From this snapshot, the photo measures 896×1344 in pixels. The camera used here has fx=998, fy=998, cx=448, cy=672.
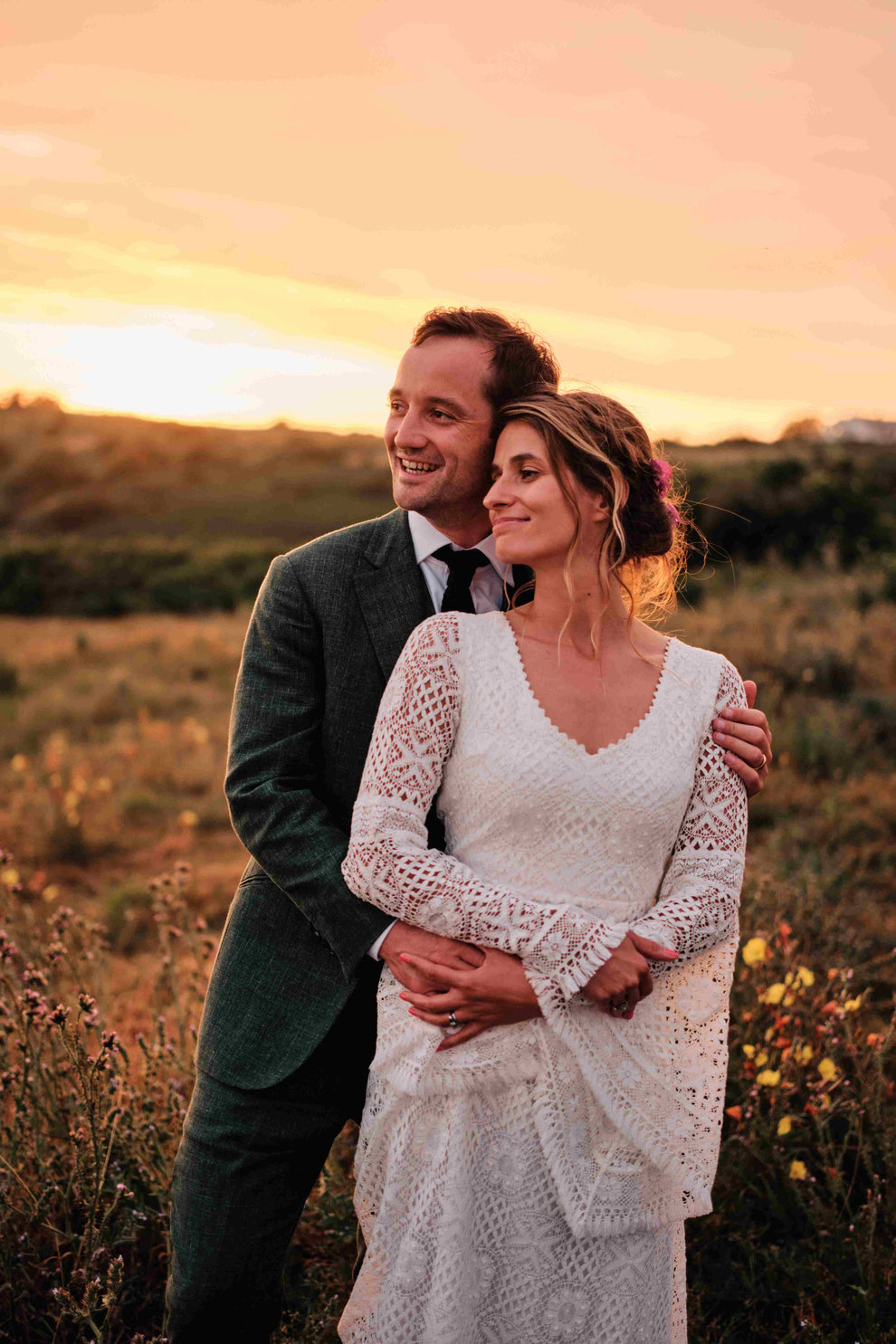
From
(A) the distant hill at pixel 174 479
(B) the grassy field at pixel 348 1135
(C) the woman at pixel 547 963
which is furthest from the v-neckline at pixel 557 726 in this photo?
(A) the distant hill at pixel 174 479

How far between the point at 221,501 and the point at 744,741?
4249 centimetres

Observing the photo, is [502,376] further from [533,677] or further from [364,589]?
[533,677]

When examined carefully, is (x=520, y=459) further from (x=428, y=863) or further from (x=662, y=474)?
(x=428, y=863)

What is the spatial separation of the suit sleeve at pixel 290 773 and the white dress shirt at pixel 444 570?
339mm

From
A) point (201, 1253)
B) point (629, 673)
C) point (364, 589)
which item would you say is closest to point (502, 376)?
point (364, 589)

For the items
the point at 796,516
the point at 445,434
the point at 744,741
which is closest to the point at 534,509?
the point at 445,434

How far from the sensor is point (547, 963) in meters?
1.99

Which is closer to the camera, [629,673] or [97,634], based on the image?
[629,673]

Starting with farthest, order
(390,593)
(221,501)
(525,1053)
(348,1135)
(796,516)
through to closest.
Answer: (221,501) < (796,516) < (348,1135) < (390,593) < (525,1053)

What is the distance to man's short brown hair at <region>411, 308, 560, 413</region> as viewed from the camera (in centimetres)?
267

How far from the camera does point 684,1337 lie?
2289mm

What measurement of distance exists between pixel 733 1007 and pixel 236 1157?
1945mm

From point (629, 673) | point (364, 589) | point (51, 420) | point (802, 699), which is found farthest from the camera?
point (51, 420)

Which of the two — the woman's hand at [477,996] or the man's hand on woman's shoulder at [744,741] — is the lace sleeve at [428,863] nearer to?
the woman's hand at [477,996]
